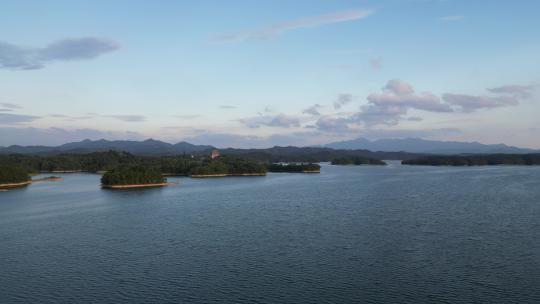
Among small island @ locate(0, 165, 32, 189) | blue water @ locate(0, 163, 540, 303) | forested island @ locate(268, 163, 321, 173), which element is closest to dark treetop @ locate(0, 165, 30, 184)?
small island @ locate(0, 165, 32, 189)

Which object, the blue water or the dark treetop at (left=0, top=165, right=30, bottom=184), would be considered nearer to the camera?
the blue water

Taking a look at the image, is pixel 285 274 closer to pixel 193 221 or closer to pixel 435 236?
pixel 435 236

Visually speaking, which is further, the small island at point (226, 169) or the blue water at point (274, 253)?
the small island at point (226, 169)

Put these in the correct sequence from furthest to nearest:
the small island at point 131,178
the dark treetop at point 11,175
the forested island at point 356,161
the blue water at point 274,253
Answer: the forested island at point 356,161 < the dark treetop at point 11,175 < the small island at point 131,178 < the blue water at point 274,253

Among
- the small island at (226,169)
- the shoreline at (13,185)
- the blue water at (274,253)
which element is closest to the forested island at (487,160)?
the small island at (226,169)

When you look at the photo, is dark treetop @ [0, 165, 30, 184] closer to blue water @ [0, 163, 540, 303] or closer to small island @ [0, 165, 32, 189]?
small island @ [0, 165, 32, 189]

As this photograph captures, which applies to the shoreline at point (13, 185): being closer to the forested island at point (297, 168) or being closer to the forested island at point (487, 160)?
the forested island at point (297, 168)

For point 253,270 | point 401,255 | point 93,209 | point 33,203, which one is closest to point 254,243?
point 253,270
